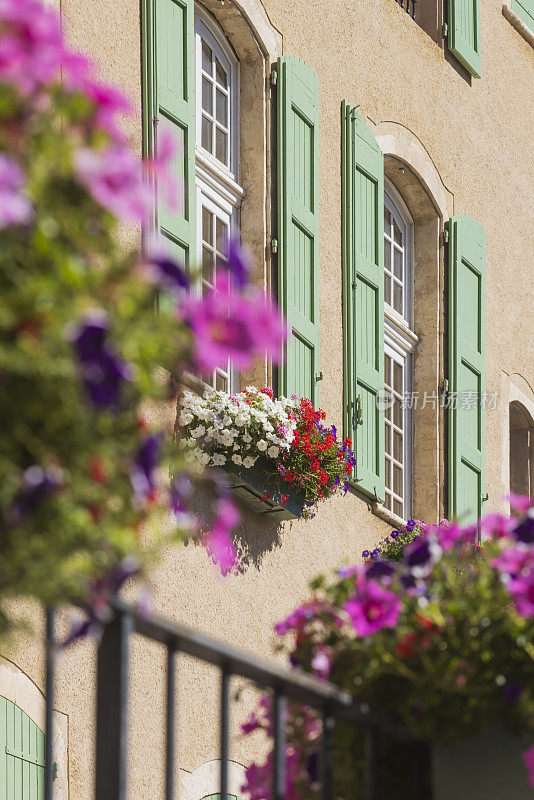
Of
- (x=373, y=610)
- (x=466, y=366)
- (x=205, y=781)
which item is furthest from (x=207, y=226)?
(x=373, y=610)

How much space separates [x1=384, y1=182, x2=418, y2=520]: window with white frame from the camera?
32.7 ft

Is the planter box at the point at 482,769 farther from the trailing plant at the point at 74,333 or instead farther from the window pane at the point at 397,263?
the window pane at the point at 397,263

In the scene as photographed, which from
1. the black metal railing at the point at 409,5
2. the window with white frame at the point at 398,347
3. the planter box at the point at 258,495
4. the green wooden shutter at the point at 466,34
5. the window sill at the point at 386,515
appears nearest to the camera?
the planter box at the point at 258,495

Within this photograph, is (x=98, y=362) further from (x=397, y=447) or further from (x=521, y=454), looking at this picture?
(x=521, y=454)

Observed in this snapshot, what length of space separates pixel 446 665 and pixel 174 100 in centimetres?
551

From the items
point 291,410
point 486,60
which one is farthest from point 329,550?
point 486,60

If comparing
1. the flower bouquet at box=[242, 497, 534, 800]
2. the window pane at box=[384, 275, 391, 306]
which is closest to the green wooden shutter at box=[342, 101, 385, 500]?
the window pane at box=[384, 275, 391, 306]

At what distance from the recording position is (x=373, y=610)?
244 centimetres

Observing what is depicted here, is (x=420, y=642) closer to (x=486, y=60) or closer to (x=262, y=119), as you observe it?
(x=262, y=119)

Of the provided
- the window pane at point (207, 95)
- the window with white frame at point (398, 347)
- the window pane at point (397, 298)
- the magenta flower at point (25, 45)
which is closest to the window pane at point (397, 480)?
the window with white frame at point (398, 347)

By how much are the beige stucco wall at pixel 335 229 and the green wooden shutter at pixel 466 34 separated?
5.4 inches

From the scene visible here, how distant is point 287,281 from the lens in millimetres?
8180

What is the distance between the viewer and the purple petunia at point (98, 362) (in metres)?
1.66

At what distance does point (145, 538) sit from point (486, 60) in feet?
20.9
